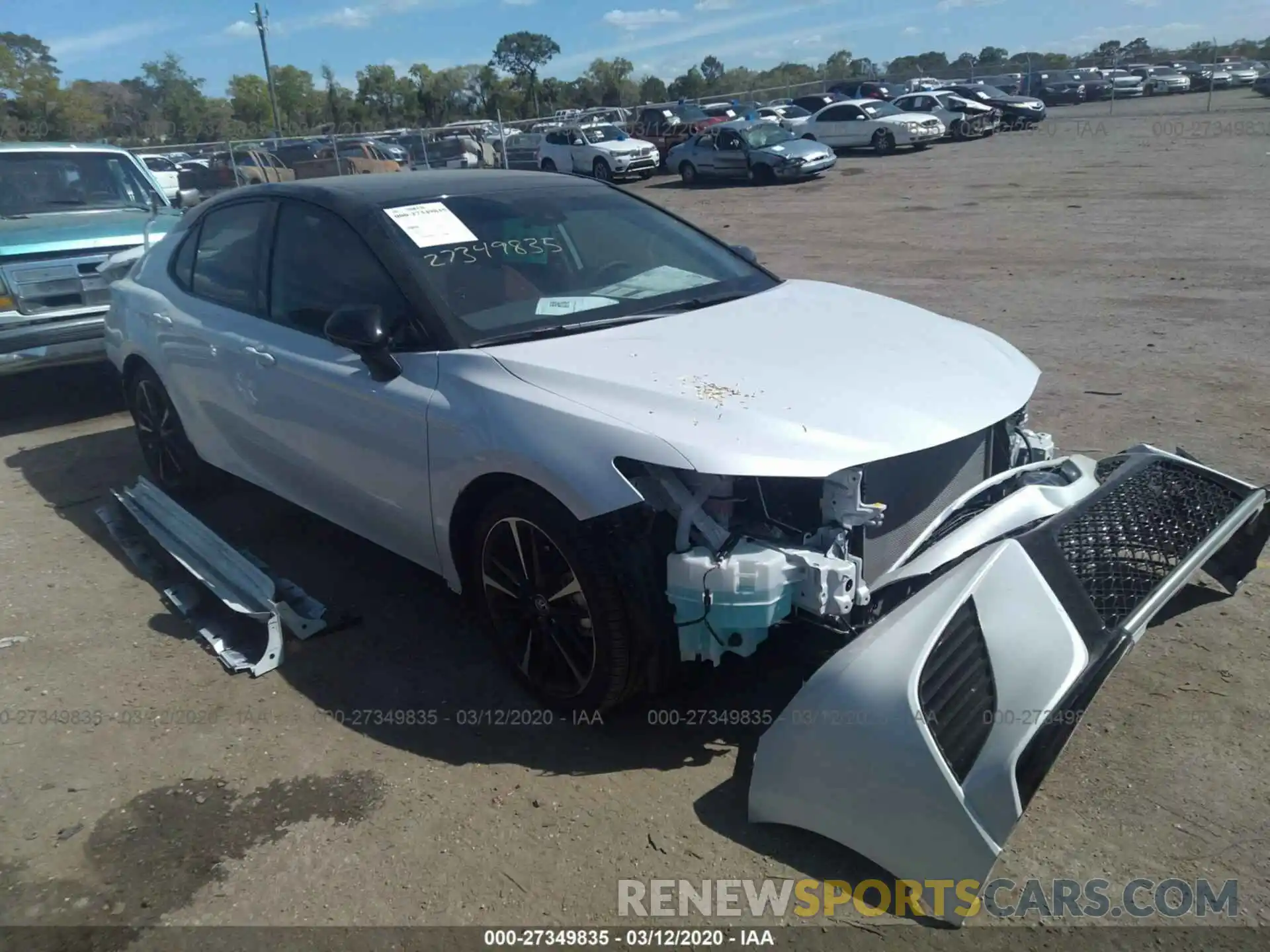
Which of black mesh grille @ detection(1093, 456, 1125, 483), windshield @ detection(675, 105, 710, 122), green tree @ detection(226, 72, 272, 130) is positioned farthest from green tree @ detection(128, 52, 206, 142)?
black mesh grille @ detection(1093, 456, 1125, 483)

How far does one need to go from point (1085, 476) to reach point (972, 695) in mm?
1259

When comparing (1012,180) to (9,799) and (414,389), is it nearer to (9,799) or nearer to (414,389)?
(414,389)

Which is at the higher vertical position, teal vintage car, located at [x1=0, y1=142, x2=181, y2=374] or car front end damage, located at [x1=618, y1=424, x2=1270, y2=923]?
teal vintage car, located at [x1=0, y1=142, x2=181, y2=374]

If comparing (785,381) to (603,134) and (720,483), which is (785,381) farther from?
(603,134)

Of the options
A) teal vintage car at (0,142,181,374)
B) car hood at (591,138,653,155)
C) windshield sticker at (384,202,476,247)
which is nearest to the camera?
windshield sticker at (384,202,476,247)

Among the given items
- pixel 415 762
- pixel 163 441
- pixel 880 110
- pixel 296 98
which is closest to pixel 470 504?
pixel 415 762

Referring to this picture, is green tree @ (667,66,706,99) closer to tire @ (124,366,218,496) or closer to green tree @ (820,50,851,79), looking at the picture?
green tree @ (820,50,851,79)

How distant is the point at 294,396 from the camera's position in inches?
159

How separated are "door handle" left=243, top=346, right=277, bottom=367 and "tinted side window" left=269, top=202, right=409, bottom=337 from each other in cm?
15

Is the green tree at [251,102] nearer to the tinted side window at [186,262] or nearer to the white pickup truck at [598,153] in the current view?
the white pickup truck at [598,153]

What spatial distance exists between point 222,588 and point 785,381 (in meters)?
2.55

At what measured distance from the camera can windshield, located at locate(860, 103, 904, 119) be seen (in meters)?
30.6

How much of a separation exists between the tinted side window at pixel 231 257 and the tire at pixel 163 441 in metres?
0.76

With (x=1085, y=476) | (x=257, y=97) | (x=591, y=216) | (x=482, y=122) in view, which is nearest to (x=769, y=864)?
(x=1085, y=476)
